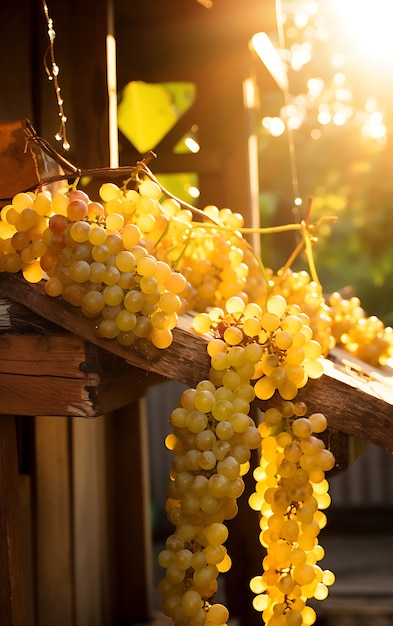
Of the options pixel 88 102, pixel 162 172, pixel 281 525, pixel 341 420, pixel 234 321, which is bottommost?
pixel 281 525

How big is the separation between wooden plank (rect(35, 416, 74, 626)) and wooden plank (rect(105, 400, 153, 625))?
0.49 meters

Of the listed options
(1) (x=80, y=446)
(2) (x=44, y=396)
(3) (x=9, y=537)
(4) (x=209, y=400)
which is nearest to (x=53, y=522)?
(1) (x=80, y=446)

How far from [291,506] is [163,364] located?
26cm

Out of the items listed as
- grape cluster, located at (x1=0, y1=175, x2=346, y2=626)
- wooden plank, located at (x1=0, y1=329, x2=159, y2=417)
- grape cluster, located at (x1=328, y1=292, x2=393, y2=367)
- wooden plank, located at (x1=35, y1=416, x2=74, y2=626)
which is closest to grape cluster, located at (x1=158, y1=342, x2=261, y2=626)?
grape cluster, located at (x1=0, y1=175, x2=346, y2=626)

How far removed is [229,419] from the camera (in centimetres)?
108

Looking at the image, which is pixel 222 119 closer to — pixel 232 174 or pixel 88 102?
pixel 232 174

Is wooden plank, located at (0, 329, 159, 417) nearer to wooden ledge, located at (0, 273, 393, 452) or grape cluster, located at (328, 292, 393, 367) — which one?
wooden ledge, located at (0, 273, 393, 452)

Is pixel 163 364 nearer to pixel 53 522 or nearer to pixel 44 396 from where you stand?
pixel 44 396

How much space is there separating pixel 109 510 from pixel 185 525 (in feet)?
6.50

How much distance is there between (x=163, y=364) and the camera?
3.69ft

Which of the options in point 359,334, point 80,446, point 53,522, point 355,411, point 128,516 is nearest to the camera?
point 355,411

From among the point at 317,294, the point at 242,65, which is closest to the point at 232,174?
the point at 242,65

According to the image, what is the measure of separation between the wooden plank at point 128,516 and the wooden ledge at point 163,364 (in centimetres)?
185

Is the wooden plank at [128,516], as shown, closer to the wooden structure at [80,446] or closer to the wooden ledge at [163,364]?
the wooden structure at [80,446]
